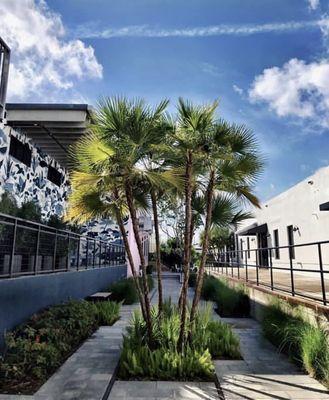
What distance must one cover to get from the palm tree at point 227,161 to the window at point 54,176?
900 centimetres

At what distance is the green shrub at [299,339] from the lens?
4.83m

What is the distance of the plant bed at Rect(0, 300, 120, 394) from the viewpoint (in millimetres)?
4684

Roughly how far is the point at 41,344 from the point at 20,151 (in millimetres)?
7822

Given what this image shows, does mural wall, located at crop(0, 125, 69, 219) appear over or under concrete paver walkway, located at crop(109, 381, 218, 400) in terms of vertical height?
over

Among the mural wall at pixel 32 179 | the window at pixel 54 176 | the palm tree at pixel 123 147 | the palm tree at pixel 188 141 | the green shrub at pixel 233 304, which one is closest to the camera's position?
the palm tree at pixel 123 147

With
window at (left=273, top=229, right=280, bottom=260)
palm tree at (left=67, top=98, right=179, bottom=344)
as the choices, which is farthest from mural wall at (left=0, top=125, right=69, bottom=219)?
window at (left=273, top=229, right=280, bottom=260)

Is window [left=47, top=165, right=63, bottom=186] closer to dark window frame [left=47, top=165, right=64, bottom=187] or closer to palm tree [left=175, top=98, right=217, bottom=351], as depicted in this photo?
dark window frame [left=47, top=165, right=64, bottom=187]

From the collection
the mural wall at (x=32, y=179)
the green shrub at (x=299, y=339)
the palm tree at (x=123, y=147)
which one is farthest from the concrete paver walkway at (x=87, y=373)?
the mural wall at (x=32, y=179)

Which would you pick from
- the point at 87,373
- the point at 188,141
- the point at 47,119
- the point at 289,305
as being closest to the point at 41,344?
the point at 87,373

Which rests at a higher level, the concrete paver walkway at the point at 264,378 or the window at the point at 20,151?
the window at the point at 20,151

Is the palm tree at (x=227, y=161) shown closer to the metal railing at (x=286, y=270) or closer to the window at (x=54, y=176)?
the metal railing at (x=286, y=270)

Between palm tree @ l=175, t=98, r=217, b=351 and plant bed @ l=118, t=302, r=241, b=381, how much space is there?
266 millimetres

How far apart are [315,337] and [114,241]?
13893 millimetres

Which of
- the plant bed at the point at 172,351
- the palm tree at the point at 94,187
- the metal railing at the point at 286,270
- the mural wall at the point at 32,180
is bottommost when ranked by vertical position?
the plant bed at the point at 172,351
